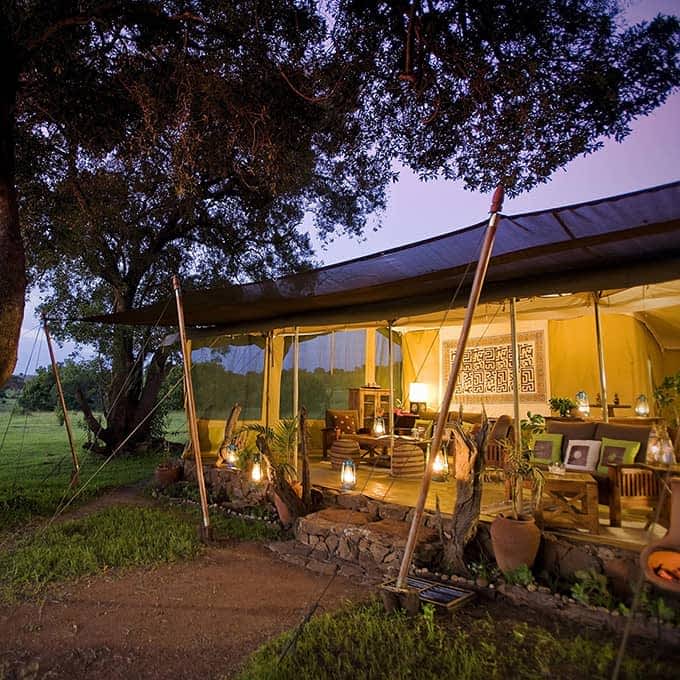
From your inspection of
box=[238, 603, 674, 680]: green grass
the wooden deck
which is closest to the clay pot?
the wooden deck

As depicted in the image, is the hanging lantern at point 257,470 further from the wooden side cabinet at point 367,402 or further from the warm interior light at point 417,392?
the warm interior light at point 417,392

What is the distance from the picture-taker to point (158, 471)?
24.1 ft

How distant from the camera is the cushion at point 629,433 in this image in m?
4.56

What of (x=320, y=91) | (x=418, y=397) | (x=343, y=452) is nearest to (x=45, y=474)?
(x=343, y=452)

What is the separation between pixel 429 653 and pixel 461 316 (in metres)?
4.80

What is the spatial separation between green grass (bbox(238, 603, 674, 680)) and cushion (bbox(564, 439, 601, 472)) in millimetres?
2058

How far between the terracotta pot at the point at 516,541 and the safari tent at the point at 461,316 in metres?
1.58

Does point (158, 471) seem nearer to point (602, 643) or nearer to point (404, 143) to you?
point (404, 143)

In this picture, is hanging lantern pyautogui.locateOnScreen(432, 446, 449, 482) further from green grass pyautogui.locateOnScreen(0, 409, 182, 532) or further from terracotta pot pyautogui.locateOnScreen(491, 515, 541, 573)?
green grass pyautogui.locateOnScreen(0, 409, 182, 532)

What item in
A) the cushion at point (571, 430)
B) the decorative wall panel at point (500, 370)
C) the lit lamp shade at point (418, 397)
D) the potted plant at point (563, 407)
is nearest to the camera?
the cushion at point (571, 430)

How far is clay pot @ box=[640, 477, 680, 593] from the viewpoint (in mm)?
2832

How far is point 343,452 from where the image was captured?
7.28 meters

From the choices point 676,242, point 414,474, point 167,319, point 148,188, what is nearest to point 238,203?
point 148,188

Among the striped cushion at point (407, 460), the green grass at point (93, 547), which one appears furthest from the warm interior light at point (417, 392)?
the green grass at point (93, 547)
